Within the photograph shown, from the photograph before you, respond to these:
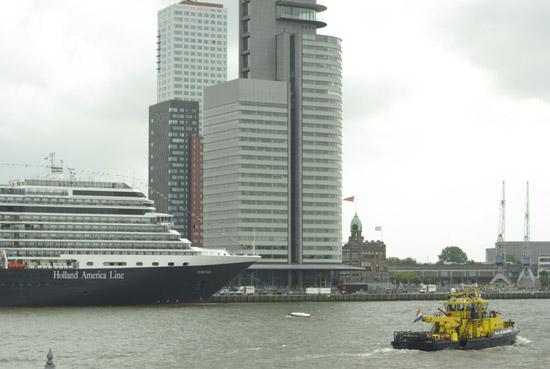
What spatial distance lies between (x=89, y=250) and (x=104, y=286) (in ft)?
18.0

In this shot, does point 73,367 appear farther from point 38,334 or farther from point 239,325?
point 239,325

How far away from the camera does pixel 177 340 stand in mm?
104688

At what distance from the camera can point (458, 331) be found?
9300 cm

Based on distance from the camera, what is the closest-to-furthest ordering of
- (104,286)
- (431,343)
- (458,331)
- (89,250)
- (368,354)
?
1. (431,343)
2. (368,354)
3. (458,331)
4. (104,286)
5. (89,250)

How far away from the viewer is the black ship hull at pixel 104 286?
496 feet

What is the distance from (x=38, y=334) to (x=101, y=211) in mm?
51626

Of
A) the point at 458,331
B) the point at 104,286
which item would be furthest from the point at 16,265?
the point at 458,331

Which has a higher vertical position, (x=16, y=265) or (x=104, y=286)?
(x=16, y=265)

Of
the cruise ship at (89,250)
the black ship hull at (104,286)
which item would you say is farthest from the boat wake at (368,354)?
the cruise ship at (89,250)

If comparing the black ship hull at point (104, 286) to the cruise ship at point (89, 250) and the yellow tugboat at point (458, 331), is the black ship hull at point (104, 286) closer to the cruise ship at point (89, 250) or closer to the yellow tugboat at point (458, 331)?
the cruise ship at point (89, 250)

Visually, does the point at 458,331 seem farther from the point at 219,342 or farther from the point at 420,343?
the point at 219,342

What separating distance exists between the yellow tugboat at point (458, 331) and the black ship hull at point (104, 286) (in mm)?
68583

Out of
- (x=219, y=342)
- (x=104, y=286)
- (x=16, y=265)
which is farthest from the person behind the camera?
(x=104, y=286)

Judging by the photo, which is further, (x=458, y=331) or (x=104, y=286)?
(x=104, y=286)
